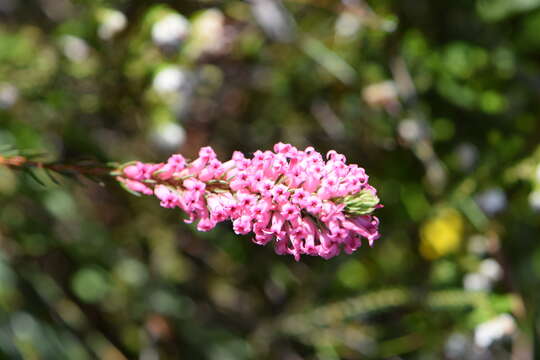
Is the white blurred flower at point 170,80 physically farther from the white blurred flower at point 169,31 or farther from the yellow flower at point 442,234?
the yellow flower at point 442,234

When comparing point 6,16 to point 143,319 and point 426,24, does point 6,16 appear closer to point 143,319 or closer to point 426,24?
point 143,319

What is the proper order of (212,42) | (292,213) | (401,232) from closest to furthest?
1. (292,213)
2. (212,42)
3. (401,232)

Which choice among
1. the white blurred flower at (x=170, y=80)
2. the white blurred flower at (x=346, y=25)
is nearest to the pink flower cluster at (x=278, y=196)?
the white blurred flower at (x=170, y=80)

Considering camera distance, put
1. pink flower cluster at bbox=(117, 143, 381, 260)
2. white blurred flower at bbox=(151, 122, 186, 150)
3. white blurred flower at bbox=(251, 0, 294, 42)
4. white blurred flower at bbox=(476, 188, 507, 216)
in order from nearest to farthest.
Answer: pink flower cluster at bbox=(117, 143, 381, 260) < white blurred flower at bbox=(151, 122, 186, 150) < white blurred flower at bbox=(476, 188, 507, 216) < white blurred flower at bbox=(251, 0, 294, 42)

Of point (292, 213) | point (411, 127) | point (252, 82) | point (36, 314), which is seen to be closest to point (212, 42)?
point (252, 82)

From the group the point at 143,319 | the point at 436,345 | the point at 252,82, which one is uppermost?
the point at 252,82

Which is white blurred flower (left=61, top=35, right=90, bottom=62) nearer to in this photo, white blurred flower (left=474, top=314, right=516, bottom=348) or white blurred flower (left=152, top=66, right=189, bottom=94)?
white blurred flower (left=152, top=66, right=189, bottom=94)

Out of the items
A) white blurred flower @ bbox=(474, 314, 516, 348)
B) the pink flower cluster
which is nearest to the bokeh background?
white blurred flower @ bbox=(474, 314, 516, 348)

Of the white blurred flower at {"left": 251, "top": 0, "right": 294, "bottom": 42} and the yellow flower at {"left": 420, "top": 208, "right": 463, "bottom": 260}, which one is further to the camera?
the yellow flower at {"left": 420, "top": 208, "right": 463, "bottom": 260}
